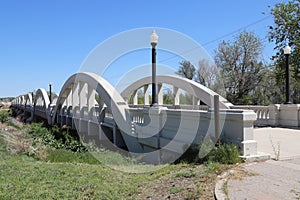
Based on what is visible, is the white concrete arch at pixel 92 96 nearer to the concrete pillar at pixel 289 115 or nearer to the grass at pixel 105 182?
the grass at pixel 105 182

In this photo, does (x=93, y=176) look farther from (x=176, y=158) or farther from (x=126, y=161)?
(x=126, y=161)

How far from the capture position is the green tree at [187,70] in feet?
122

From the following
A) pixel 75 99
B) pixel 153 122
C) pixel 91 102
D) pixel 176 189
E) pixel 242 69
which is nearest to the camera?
pixel 176 189

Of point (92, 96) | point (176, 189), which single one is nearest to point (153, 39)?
point (176, 189)

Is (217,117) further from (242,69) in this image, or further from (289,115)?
(242,69)

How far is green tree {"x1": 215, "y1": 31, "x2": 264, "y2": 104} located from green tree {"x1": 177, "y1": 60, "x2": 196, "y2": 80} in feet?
19.4

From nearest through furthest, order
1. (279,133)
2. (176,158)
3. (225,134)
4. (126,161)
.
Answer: (225,134) < (176,158) < (126,161) < (279,133)

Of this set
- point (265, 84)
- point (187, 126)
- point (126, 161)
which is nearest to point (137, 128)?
point (126, 161)

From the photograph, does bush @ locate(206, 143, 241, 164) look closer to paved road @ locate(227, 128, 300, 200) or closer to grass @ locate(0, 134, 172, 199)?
paved road @ locate(227, 128, 300, 200)

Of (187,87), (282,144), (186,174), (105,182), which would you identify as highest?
(187,87)

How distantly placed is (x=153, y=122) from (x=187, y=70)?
28.7 m

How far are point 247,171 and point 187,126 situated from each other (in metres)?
3.01

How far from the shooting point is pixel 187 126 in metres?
8.38

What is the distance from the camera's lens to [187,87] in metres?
16.6
